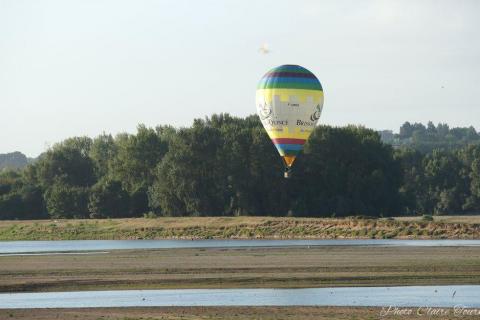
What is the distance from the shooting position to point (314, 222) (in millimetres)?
103875

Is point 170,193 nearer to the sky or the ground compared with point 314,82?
nearer to the ground

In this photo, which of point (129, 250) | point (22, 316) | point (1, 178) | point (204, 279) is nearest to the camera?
point (22, 316)

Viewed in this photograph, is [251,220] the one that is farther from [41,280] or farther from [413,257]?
[41,280]

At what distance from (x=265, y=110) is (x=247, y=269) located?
3370cm

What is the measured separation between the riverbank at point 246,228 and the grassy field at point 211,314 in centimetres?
4819

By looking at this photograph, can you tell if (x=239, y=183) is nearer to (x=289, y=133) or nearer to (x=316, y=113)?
(x=289, y=133)

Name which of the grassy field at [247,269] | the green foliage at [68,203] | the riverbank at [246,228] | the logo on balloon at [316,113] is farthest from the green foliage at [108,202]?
the grassy field at [247,269]

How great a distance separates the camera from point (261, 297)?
46781 millimetres

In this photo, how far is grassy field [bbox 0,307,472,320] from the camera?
40.3m

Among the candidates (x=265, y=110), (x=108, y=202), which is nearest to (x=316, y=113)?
(x=265, y=110)

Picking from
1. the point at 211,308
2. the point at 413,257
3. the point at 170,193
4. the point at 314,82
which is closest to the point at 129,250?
the point at 314,82

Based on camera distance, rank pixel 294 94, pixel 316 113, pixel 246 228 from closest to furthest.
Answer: pixel 294 94 < pixel 316 113 < pixel 246 228

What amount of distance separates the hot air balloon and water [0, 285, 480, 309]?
4092 cm

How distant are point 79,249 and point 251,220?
2755 cm
